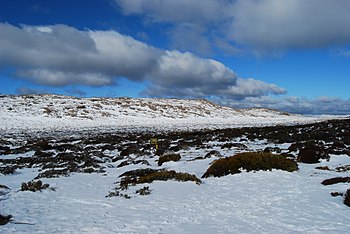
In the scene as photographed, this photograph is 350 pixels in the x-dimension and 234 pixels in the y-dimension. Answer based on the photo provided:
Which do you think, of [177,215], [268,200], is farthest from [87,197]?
[268,200]

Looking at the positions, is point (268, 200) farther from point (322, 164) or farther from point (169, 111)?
point (169, 111)

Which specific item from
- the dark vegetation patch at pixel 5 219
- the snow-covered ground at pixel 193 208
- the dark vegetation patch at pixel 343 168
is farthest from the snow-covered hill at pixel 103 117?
the dark vegetation patch at pixel 5 219

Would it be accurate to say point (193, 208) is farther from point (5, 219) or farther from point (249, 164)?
point (249, 164)

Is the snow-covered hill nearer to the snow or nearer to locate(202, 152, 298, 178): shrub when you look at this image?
locate(202, 152, 298, 178): shrub

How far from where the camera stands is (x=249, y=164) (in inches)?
511

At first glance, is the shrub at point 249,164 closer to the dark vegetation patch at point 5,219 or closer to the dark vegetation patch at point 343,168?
the dark vegetation patch at point 343,168

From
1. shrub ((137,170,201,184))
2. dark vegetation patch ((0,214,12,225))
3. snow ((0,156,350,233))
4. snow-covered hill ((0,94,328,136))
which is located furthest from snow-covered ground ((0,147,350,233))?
snow-covered hill ((0,94,328,136))

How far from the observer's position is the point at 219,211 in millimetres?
7922

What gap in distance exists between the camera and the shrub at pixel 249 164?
42.0ft

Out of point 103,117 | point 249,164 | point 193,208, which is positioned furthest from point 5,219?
point 103,117

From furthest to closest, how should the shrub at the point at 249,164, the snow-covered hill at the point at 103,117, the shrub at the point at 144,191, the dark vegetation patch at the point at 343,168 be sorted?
the snow-covered hill at the point at 103,117 → the dark vegetation patch at the point at 343,168 → the shrub at the point at 249,164 → the shrub at the point at 144,191

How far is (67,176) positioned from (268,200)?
897cm

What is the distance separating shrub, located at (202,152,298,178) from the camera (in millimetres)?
12805

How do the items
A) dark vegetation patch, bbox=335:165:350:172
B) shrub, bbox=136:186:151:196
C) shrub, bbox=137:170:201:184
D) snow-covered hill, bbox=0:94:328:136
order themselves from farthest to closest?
1. snow-covered hill, bbox=0:94:328:136
2. dark vegetation patch, bbox=335:165:350:172
3. shrub, bbox=137:170:201:184
4. shrub, bbox=136:186:151:196
